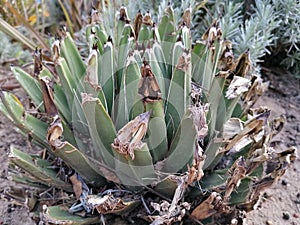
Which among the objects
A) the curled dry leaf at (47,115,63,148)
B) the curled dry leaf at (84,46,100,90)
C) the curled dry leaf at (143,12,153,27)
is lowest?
the curled dry leaf at (47,115,63,148)

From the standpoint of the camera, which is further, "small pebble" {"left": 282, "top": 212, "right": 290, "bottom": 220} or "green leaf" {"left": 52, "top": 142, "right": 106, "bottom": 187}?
"small pebble" {"left": 282, "top": 212, "right": 290, "bottom": 220}

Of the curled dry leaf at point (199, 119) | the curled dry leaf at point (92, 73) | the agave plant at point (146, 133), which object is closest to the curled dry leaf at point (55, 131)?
the agave plant at point (146, 133)

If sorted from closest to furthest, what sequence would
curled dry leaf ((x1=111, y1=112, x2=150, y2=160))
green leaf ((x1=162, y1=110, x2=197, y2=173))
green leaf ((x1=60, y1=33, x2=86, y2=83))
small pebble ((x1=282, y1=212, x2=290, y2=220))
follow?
curled dry leaf ((x1=111, y1=112, x2=150, y2=160)) < green leaf ((x1=162, y1=110, x2=197, y2=173)) < green leaf ((x1=60, y1=33, x2=86, y2=83)) < small pebble ((x1=282, y1=212, x2=290, y2=220))

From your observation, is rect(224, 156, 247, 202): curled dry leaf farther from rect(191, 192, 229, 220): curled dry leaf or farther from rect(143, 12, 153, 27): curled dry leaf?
rect(143, 12, 153, 27): curled dry leaf

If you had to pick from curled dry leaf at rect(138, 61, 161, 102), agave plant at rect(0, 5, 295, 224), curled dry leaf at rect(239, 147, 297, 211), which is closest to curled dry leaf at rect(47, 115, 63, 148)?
agave plant at rect(0, 5, 295, 224)

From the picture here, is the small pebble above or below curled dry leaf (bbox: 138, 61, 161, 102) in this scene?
below

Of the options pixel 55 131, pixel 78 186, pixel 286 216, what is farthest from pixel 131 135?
pixel 286 216
